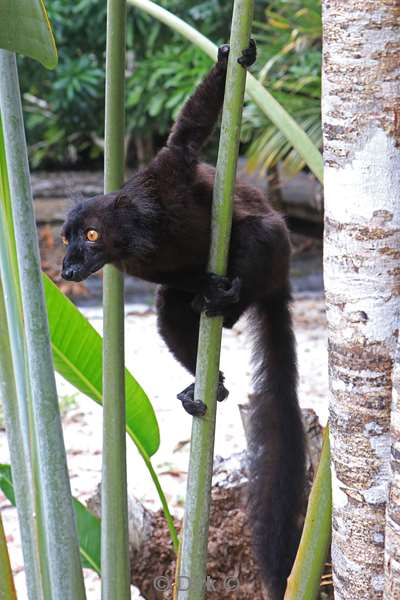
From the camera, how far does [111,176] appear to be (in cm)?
169

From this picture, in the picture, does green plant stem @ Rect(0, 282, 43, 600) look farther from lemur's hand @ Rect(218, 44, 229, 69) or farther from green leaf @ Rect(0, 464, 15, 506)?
lemur's hand @ Rect(218, 44, 229, 69)

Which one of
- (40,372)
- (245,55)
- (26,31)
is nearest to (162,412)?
(40,372)

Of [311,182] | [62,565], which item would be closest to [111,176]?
[62,565]

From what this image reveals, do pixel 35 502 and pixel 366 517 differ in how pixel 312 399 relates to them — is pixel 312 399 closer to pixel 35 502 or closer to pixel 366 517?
pixel 35 502

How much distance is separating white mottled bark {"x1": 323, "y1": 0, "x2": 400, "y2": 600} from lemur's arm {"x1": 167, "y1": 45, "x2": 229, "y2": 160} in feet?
2.79

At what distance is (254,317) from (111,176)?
2.96 ft

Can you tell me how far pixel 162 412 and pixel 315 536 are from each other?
313 cm

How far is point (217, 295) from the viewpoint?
186 cm

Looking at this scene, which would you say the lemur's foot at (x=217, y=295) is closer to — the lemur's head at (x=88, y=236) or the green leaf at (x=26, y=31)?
the lemur's head at (x=88, y=236)

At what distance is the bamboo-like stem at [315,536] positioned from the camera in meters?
1.39

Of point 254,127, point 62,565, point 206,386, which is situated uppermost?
point 254,127

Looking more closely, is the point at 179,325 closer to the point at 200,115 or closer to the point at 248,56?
the point at 200,115

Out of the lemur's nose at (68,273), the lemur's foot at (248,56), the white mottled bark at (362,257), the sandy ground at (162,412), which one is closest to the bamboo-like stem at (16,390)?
the lemur's nose at (68,273)

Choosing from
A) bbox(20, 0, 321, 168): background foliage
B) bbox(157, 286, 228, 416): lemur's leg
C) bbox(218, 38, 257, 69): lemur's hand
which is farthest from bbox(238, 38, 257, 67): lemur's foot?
bbox(20, 0, 321, 168): background foliage
